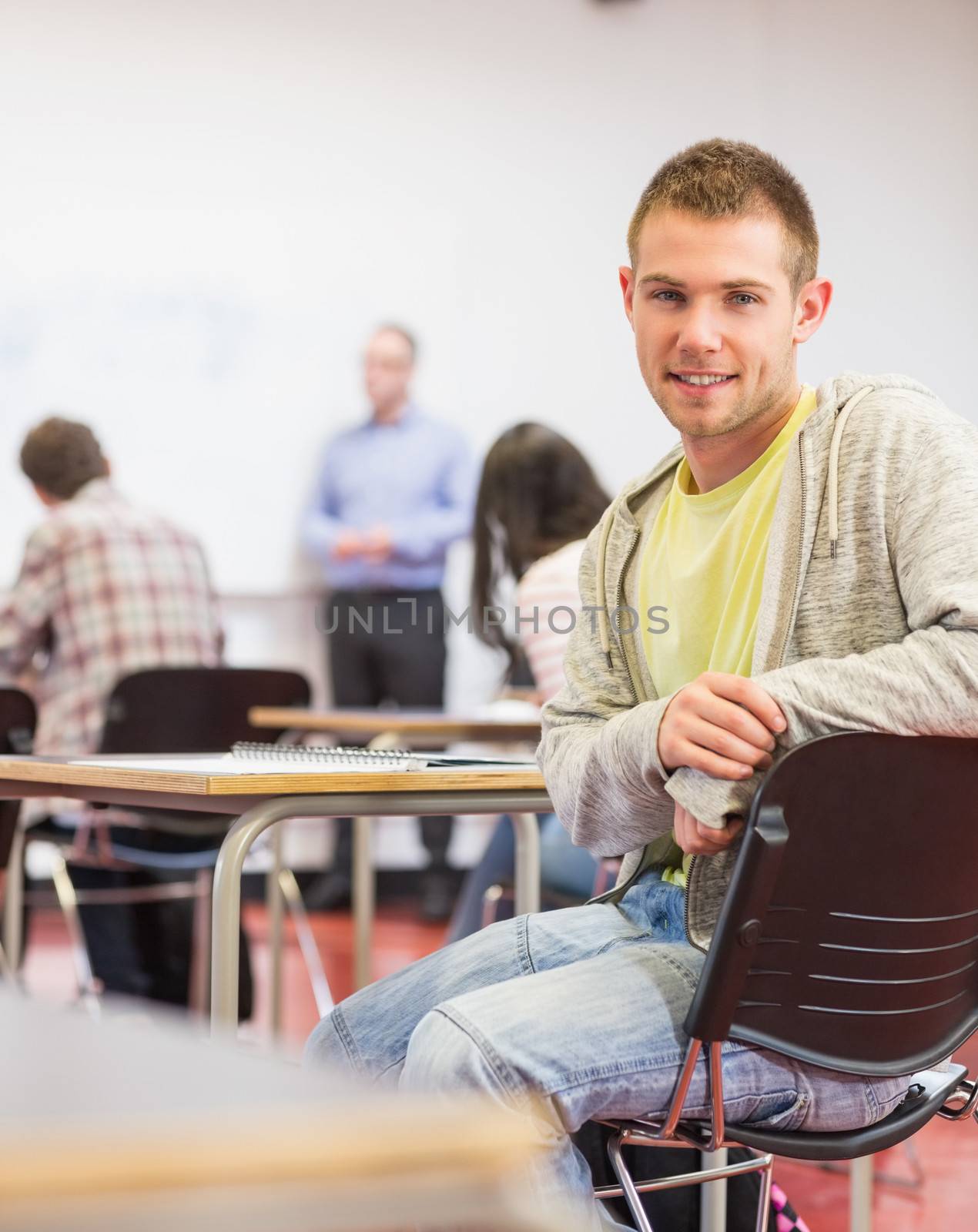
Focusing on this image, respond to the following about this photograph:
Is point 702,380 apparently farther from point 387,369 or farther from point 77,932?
point 387,369

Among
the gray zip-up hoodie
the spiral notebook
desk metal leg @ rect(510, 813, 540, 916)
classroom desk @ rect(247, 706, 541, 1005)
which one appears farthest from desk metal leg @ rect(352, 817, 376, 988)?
the gray zip-up hoodie

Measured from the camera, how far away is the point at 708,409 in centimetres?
133

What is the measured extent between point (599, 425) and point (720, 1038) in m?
4.62

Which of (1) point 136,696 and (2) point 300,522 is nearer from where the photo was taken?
(1) point 136,696

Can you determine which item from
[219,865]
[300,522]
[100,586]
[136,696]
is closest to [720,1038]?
[219,865]

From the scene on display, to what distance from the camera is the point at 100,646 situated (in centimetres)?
343

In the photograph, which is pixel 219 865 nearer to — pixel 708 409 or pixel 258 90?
pixel 708 409

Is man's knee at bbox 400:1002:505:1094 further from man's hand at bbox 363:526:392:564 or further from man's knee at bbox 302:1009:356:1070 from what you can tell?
man's hand at bbox 363:526:392:564

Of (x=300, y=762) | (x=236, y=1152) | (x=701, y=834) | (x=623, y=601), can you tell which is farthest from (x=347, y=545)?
(x=236, y=1152)

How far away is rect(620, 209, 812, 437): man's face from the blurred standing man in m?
3.81

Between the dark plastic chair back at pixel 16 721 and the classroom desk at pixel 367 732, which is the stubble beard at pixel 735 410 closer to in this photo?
the classroom desk at pixel 367 732

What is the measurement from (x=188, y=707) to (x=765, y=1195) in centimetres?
202

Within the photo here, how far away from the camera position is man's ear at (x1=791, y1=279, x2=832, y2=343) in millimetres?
1367

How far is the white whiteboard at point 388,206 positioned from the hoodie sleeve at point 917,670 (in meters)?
4.27
